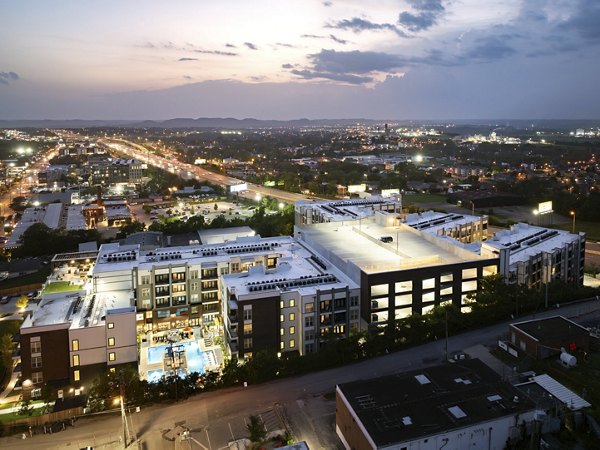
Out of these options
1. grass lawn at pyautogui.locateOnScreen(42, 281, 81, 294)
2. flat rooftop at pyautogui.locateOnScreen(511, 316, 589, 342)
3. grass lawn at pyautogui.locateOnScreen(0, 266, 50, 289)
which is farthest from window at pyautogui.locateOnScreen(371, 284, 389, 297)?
grass lawn at pyautogui.locateOnScreen(0, 266, 50, 289)

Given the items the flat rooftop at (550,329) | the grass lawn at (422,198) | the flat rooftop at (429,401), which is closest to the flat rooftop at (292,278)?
the flat rooftop at (429,401)

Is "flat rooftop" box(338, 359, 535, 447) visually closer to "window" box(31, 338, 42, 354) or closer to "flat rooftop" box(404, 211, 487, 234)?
"window" box(31, 338, 42, 354)

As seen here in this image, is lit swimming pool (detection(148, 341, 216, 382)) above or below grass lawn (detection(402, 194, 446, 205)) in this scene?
below

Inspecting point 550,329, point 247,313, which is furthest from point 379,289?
point 550,329

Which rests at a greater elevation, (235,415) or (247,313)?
(247,313)

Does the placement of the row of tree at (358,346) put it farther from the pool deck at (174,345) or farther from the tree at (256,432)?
the tree at (256,432)

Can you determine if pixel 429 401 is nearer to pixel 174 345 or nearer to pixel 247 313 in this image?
pixel 247 313
